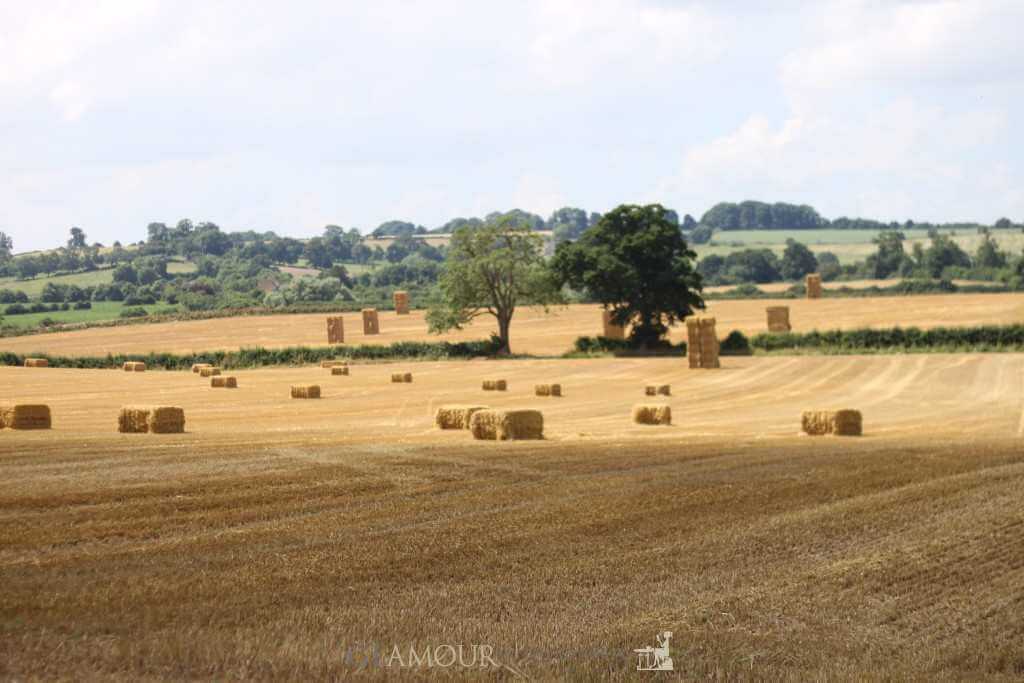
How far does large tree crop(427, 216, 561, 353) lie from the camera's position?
75.9m

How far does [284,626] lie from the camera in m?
10.9

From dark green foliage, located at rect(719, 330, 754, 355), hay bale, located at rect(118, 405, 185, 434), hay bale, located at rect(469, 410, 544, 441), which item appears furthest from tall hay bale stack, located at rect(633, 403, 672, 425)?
dark green foliage, located at rect(719, 330, 754, 355)

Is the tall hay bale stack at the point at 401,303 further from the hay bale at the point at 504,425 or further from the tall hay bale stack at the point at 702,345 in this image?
the hay bale at the point at 504,425

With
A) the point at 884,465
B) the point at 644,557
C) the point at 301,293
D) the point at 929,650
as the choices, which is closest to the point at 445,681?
the point at 929,650

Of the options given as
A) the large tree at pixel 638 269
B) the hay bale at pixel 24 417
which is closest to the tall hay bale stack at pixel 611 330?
the large tree at pixel 638 269

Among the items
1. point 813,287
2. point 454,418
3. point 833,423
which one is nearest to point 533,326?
point 813,287

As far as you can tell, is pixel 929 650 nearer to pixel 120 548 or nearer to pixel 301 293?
pixel 120 548

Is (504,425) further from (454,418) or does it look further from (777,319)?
(777,319)

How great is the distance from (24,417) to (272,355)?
45.7 meters

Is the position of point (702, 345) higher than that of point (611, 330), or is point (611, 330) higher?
point (611, 330)

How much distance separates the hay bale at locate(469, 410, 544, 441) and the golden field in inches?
16.8

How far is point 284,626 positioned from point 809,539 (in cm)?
687

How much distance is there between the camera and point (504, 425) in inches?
1050

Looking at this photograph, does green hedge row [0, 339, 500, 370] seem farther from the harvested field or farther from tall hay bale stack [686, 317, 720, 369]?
tall hay bale stack [686, 317, 720, 369]
